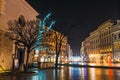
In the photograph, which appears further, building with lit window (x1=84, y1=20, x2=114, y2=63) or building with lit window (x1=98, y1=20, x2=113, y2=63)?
building with lit window (x1=84, y1=20, x2=114, y2=63)

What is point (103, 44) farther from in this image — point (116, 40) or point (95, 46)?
point (116, 40)

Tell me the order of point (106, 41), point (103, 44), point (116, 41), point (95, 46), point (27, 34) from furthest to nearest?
point (95, 46) < point (103, 44) < point (106, 41) < point (116, 41) < point (27, 34)

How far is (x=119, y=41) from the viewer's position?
8325cm

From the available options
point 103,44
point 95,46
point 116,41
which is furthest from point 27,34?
point 95,46

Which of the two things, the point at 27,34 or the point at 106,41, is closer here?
the point at 27,34

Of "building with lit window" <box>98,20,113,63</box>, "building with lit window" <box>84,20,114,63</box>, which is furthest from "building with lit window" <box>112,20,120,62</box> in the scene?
"building with lit window" <box>98,20,113,63</box>

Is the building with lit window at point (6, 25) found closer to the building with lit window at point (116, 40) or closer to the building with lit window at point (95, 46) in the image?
the building with lit window at point (116, 40)

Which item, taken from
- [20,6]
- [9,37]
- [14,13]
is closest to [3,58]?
[9,37]

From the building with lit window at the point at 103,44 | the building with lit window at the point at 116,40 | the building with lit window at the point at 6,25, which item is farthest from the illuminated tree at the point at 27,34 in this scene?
the building with lit window at the point at 103,44

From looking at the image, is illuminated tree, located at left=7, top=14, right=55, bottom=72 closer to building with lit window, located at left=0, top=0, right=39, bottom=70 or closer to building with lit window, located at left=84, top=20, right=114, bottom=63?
building with lit window, located at left=0, top=0, right=39, bottom=70

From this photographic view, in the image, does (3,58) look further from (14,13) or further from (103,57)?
(103,57)

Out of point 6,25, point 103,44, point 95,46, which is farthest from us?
point 95,46

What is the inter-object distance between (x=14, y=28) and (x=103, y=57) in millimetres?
75203

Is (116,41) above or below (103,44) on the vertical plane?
above
